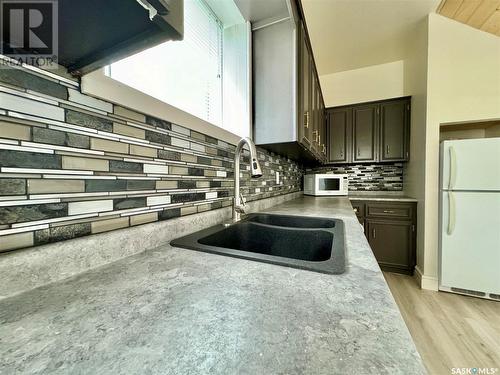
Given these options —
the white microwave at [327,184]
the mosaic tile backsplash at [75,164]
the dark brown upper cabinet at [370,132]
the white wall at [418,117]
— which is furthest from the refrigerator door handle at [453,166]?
the mosaic tile backsplash at [75,164]

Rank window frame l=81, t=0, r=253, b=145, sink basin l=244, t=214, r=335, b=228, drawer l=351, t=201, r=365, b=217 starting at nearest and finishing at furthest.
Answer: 1. window frame l=81, t=0, r=253, b=145
2. sink basin l=244, t=214, r=335, b=228
3. drawer l=351, t=201, r=365, b=217

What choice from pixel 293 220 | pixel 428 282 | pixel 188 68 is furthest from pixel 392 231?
pixel 188 68

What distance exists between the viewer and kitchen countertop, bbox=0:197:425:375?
0.22 meters

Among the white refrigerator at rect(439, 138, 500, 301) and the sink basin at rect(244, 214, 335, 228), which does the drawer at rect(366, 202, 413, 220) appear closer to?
the white refrigerator at rect(439, 138, 500, 301)

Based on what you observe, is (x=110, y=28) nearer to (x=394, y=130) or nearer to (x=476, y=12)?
(x=476, y=12)

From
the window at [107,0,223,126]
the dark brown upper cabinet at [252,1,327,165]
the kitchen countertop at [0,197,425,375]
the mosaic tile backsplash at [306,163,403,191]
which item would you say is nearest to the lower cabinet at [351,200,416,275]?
the mosaic tile backsplash at [306,163,403,191]

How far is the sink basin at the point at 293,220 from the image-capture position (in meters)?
1.05

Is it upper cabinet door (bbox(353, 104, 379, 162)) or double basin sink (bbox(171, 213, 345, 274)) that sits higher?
upper cabinet door (bbox(353, 104, 379, 162))

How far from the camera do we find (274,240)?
2.93 feet

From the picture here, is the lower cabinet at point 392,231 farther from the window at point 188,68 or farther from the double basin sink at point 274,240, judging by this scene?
the window at point 188,68

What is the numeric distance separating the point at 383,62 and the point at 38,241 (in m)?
3.66

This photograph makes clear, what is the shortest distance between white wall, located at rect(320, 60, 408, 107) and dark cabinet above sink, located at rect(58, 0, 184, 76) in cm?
318

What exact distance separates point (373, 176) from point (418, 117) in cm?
93

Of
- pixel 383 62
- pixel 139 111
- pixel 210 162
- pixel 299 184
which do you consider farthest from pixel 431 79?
pixel 139 111
